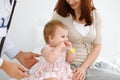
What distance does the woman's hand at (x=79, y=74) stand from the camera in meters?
1.62

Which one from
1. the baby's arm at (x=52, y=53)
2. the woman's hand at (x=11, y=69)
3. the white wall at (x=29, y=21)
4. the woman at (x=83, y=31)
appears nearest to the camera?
the woman's hand at (x=11, y=69)

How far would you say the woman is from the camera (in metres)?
1.73

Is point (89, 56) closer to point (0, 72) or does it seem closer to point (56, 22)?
point (56, 22)

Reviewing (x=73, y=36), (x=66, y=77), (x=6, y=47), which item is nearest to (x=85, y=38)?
(x=73, y=36)

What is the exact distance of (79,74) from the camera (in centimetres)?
163

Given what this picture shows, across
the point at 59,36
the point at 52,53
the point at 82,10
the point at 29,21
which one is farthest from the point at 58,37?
the point at 29,21

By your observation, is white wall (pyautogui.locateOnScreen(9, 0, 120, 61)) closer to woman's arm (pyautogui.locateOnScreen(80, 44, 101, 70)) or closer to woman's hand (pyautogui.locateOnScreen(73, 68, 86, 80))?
woman's arm (pyautogui.locateOnScreen(80, 44, 101, 70))

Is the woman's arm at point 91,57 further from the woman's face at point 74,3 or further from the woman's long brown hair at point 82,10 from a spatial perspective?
the woman's face at point 74,3

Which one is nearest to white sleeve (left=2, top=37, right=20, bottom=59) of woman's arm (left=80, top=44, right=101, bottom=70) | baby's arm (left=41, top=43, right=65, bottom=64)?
baby's arm (left=41, top=43, right=65, bottom=64)

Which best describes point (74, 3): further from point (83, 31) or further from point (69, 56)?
point (69, 56)

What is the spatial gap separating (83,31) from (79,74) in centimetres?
30

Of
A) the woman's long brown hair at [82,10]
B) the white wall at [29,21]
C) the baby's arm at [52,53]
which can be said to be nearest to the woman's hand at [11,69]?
the baby's arm at [52,53]

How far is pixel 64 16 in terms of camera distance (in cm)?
182

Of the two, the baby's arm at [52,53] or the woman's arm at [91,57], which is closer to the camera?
the baby's arm at [52,53]
